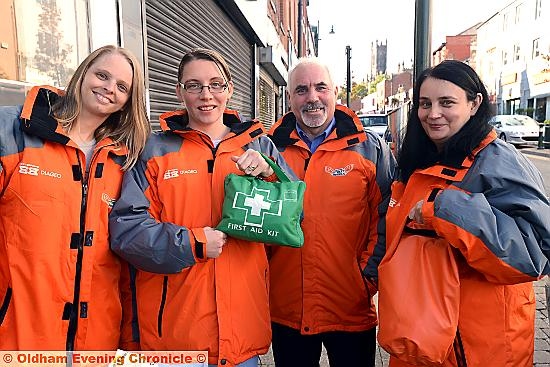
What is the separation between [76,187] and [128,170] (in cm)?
25

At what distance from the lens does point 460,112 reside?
215 cm

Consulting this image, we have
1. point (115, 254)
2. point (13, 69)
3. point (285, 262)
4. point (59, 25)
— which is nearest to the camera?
point (115, 254)

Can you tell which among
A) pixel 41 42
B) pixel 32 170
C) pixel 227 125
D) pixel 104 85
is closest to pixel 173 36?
pixel 41 42

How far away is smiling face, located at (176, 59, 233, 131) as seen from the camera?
225 centimetres

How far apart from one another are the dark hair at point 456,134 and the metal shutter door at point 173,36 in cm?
356

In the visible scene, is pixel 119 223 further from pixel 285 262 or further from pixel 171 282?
pixel 285 262

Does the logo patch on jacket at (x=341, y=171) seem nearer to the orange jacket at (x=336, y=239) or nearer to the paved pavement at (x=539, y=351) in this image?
the orange jacket at (x=336, y=239)

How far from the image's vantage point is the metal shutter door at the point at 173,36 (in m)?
5.30

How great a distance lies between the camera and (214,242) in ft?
6.66

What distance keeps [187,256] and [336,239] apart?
3.04 feet

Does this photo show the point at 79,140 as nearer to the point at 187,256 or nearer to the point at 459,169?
the point at 187,256

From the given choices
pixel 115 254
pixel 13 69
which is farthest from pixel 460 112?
pixel 13 69

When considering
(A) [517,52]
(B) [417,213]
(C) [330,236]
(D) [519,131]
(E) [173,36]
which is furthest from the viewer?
(A) [517,52]

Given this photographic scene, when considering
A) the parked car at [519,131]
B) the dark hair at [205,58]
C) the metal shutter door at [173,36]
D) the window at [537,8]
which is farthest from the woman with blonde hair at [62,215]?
the window at [537,8]
